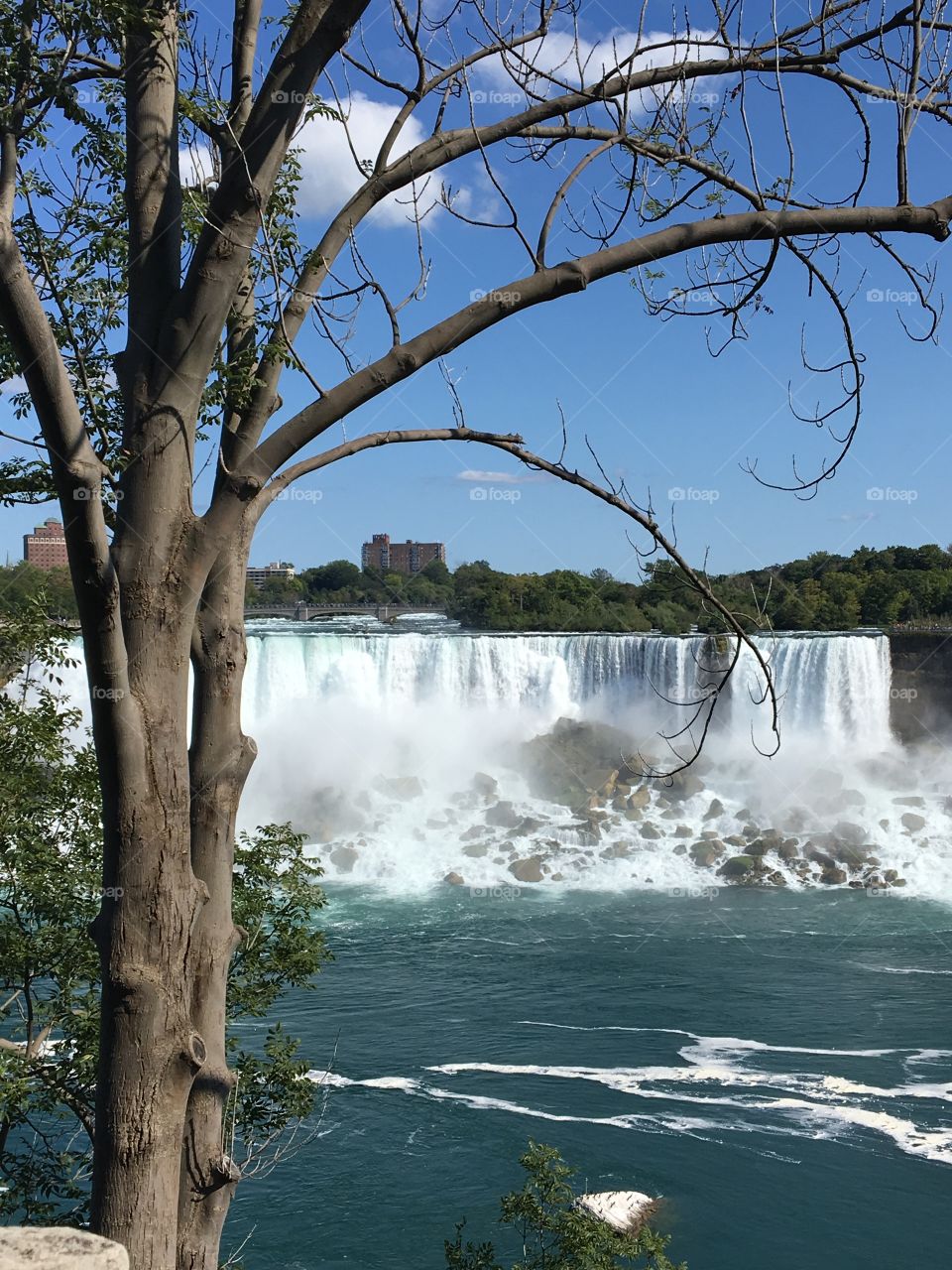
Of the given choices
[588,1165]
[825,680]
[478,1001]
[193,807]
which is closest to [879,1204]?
[588,1165]

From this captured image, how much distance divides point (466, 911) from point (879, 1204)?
33.0 feet

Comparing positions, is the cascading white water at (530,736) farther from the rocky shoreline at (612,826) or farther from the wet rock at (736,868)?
the wet rock at (736,868)

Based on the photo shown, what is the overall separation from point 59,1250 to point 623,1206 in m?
7.92

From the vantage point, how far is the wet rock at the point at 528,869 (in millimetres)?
21375

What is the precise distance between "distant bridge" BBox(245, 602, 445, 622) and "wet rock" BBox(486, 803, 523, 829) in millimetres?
15614

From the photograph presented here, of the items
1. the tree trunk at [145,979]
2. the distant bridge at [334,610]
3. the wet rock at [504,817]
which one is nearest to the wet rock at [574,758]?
the wet rock at [504,817]

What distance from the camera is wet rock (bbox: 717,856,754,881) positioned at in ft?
70.2

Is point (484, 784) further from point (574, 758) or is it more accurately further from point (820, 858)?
point (820, 858)

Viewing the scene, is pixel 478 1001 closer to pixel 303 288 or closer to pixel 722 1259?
pixel 722 1259

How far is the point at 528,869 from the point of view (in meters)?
21.6

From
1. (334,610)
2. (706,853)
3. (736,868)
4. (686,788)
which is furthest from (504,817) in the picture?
(334,610)

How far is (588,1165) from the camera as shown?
1023 centimetres

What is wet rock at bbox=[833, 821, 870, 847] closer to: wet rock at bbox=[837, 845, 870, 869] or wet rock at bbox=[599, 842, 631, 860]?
wet rock at bbox=[837, 845, 870, 869]

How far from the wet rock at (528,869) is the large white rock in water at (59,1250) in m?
19.2
